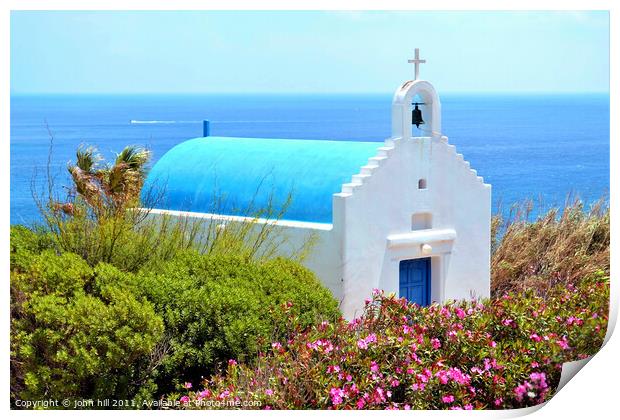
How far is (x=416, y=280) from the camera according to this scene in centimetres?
1444

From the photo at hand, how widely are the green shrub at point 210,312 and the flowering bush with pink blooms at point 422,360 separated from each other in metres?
0.21

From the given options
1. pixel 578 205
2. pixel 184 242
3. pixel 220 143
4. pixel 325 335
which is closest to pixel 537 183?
pixel 578 205

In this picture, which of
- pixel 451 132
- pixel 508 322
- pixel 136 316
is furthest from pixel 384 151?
pixel 451 132

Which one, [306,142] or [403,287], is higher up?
[306,142]

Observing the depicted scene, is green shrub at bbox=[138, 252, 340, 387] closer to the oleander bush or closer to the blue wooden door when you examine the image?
the oleander bush

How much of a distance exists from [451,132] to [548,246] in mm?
30676

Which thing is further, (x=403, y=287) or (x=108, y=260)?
(x=403, y=287)

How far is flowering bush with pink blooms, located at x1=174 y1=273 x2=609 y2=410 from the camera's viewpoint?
1049 centimetres

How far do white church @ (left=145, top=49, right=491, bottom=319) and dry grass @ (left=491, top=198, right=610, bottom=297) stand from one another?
2.55 meters

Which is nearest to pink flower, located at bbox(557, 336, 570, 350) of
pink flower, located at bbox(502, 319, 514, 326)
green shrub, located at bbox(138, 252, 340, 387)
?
pink flower, located at bbox(502, 319, 514, 326)

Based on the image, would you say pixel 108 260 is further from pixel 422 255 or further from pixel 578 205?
pixel 578 205

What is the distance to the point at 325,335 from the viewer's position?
11266 mm

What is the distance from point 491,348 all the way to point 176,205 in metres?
5.79

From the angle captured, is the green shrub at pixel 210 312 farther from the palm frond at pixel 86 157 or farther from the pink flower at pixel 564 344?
the palm frond at pixel 86 157
